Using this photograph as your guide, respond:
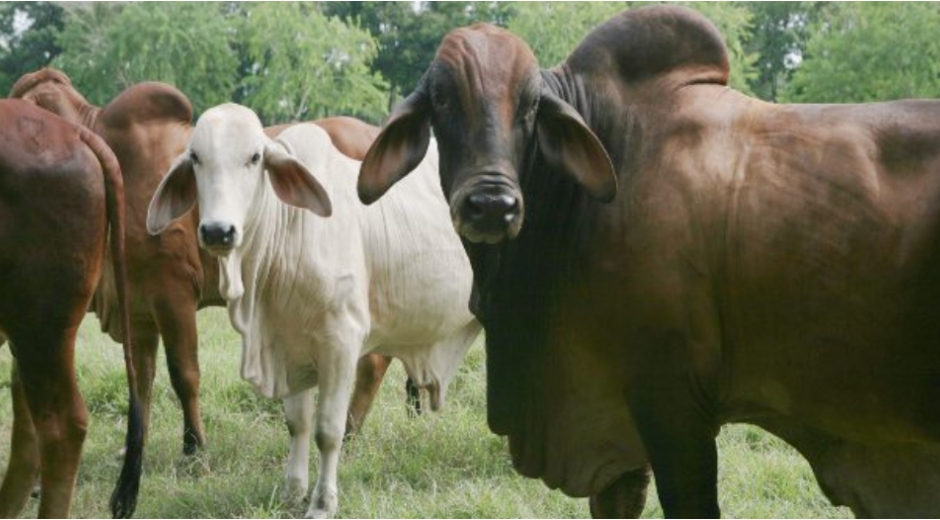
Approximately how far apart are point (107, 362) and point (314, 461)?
1.93m

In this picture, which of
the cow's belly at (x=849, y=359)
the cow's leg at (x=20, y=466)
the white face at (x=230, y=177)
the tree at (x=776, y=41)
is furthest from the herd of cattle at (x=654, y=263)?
the tree at (x=776, y=41)

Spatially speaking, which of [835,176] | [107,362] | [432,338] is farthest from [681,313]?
[107,362]

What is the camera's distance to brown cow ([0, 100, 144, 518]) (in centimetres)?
367

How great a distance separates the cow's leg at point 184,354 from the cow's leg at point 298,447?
0.95 meters

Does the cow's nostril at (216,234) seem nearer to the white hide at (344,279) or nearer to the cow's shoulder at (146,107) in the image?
the white hide at (344,279)

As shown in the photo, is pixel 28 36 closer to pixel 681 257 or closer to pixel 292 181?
pixel 292 181

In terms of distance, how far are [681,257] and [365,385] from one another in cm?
347

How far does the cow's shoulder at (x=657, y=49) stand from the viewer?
3006 mm

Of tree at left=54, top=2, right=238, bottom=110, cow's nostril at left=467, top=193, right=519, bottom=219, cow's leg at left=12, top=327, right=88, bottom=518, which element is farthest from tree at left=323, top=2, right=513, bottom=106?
cow's nostril at left=467, top=193, right=519, bottom=219

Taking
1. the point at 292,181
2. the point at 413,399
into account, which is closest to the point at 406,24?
the point at 413,399

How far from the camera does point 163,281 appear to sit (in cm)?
560

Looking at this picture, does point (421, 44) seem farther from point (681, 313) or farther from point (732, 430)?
point (681, 313)

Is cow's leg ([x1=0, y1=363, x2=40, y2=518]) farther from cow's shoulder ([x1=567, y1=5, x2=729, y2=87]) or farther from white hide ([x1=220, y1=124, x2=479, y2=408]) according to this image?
cow's shoulder ([x1=567, y1=5, x2=729, y2=87])

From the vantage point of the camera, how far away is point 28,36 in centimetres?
2267
